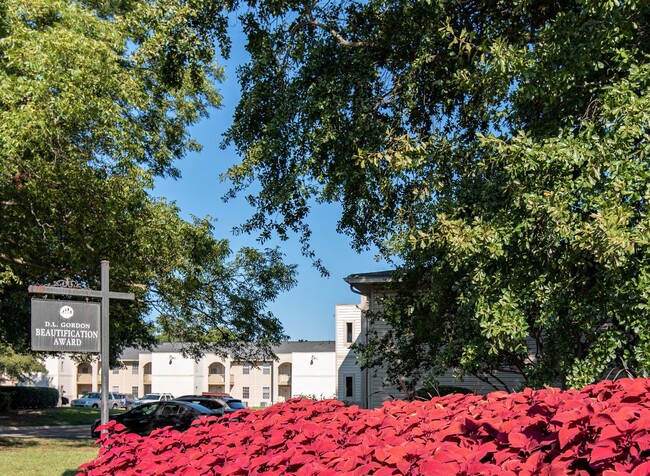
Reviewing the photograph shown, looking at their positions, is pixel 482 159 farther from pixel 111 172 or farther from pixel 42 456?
pixel 42 456

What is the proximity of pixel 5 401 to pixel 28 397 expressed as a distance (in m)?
5.82

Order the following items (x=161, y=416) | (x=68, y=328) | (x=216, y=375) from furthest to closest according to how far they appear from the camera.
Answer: (x=216, y=375) < (x=161, y=416) < (x=68, y=328)

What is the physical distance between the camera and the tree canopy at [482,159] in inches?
283

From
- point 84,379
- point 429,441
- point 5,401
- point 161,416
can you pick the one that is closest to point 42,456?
point 161,416

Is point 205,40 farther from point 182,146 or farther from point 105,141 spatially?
point 182,146

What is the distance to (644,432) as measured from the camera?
8.09 feet

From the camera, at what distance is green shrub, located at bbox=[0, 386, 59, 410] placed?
45.6 m

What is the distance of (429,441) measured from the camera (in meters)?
3.20

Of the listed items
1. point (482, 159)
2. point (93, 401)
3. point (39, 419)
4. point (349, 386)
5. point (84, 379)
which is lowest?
point (93, 401)

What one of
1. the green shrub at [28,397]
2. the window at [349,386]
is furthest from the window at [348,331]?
the green shrub at [28,397]

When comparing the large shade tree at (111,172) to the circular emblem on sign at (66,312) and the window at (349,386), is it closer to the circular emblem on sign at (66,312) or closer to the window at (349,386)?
the circular emblem on sign at (66,312)

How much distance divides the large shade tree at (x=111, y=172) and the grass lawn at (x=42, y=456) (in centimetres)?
368

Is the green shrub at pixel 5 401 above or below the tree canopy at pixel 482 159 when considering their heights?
below

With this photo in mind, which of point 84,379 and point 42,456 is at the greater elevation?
point 42,456
